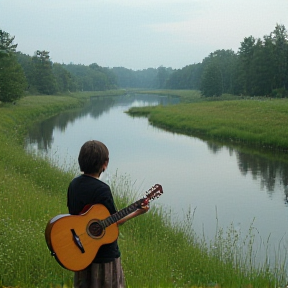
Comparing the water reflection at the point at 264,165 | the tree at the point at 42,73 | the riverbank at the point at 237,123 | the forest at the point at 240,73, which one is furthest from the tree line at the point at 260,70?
the water reflection at the point at 264,165

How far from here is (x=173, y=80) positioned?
497 ft

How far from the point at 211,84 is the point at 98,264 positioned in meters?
70.8

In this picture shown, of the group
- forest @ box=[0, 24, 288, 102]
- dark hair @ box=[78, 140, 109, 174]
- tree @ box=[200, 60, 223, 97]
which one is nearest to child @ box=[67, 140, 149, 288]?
dark hair @ box=[78, 140, 109, 174]

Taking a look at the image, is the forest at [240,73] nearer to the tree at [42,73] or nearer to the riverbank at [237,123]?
the tree at [42,73]

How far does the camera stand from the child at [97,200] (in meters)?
4.00

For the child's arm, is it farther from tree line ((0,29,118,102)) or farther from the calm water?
the calm water

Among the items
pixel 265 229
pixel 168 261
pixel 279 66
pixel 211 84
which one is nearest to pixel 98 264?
pixel 168 261

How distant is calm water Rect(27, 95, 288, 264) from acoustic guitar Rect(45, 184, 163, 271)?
4.93 m

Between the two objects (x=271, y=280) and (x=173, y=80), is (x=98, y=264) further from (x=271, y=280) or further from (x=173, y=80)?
(x=173, y=80)

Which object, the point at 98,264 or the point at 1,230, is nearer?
the point at 98,264

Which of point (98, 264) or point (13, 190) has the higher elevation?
point (98, 264)

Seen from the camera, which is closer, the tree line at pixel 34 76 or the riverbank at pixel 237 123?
the riverbank at pixel 237 123

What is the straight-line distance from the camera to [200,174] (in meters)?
19.1

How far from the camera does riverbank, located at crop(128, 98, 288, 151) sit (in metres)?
26.6
